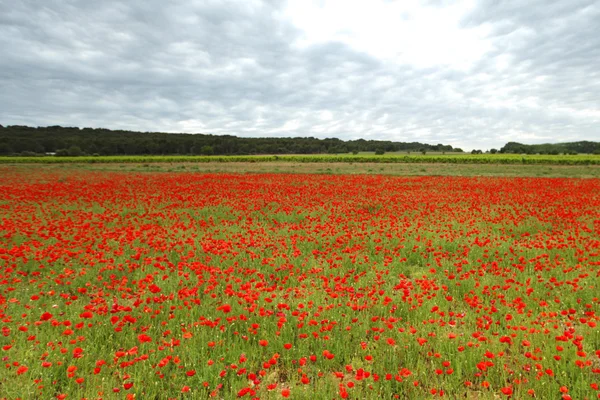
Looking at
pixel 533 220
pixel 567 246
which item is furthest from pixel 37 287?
pixel 533 220

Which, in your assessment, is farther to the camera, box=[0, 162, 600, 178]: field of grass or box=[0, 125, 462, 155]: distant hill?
box=[0, 125, 462, 155]: distant hill

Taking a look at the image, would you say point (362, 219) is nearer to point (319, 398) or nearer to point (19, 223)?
point (319, 398)

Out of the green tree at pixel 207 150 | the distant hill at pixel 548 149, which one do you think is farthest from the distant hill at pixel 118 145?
the distant hill at pixel 548 149

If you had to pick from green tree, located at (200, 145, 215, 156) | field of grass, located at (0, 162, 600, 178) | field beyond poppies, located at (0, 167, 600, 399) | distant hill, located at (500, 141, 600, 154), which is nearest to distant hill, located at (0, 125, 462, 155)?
green tree, located at (200, 145, 215, 156)

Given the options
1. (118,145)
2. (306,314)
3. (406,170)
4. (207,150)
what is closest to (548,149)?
(406,170)

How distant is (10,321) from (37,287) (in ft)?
5.45

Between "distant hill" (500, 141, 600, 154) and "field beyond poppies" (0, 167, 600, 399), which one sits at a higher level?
"distant hill" (500, 141, 600, 154)

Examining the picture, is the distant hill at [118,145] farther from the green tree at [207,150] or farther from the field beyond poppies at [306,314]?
the field beyond poppies at [306,314]

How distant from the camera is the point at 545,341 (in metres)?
4.24

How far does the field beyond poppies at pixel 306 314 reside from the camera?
11.6ft

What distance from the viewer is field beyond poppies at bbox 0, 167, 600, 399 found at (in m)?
3.54

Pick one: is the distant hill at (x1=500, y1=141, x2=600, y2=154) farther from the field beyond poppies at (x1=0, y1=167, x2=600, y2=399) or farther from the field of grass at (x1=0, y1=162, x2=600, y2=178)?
the field beyond poppies at (x1=0, y1=167, x2=600, y2=399)

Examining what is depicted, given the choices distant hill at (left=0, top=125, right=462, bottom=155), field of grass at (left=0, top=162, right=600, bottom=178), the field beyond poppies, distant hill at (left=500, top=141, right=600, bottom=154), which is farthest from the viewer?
distant hill at (left=500, top=141, right=600, bottom=154)

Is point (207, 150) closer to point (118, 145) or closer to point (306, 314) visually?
point (118, 145)
